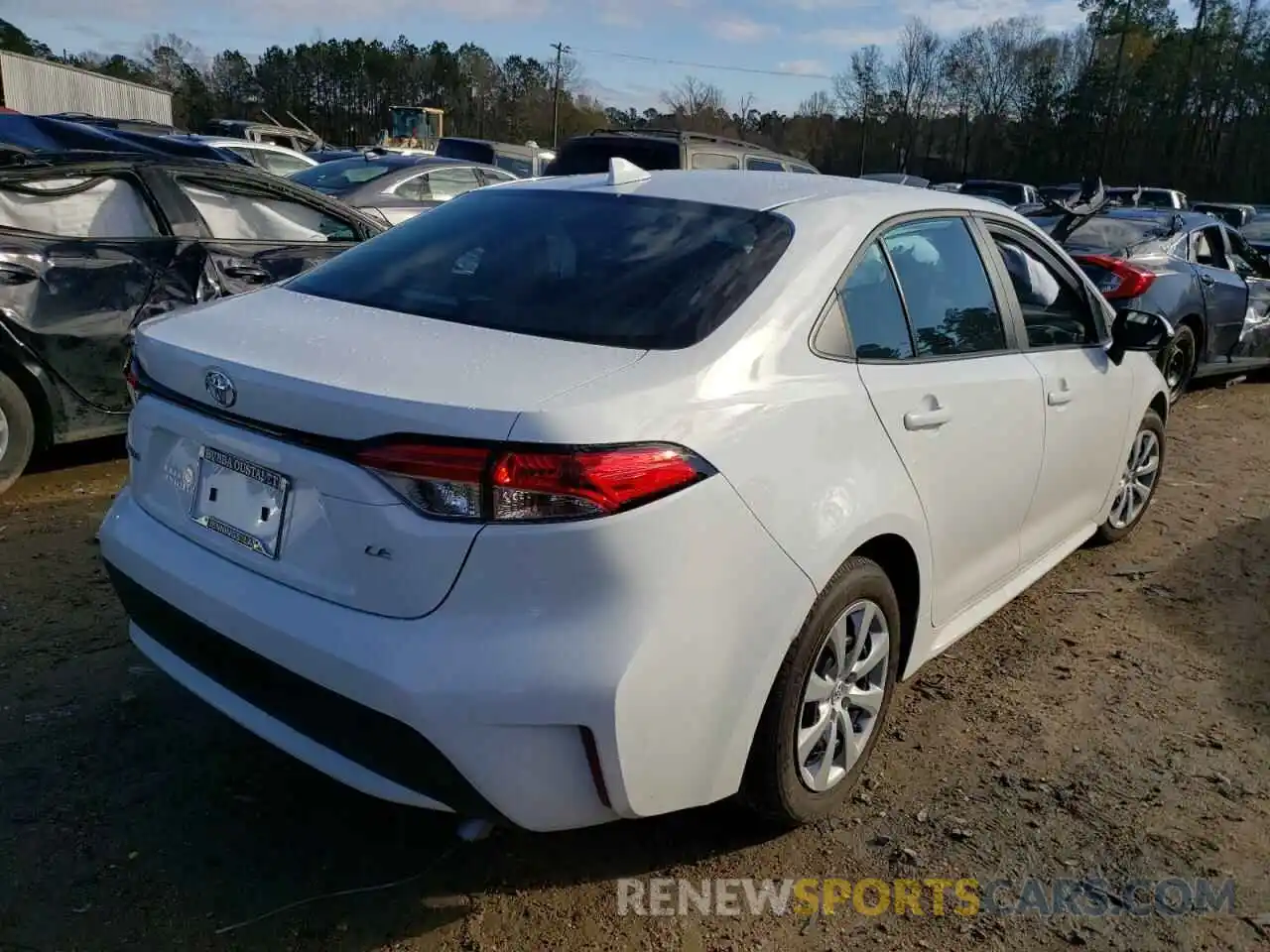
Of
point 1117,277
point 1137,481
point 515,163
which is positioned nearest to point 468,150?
point 515,163

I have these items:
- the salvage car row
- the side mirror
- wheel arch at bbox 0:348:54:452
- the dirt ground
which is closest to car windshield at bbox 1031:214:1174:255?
the side mirror

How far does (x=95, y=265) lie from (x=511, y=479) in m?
3.76

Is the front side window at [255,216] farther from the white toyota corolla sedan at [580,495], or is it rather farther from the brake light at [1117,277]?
the brake light at [1117,277]

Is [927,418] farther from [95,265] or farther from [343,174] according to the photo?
[343,174]

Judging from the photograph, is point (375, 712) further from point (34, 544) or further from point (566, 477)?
point (34, 544)

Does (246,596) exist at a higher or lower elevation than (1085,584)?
higher

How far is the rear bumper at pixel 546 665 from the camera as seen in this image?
198cm

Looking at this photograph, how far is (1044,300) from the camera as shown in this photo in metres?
3.78

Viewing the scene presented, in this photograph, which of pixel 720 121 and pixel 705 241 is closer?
pixel 705 241

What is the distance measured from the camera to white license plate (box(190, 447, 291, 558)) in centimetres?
219

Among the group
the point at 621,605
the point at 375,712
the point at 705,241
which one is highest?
the point at 705,241

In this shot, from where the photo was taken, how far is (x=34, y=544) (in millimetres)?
4266

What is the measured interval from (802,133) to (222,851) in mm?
74998

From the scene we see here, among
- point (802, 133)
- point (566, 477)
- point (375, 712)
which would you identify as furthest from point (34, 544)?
point (802, 133)
